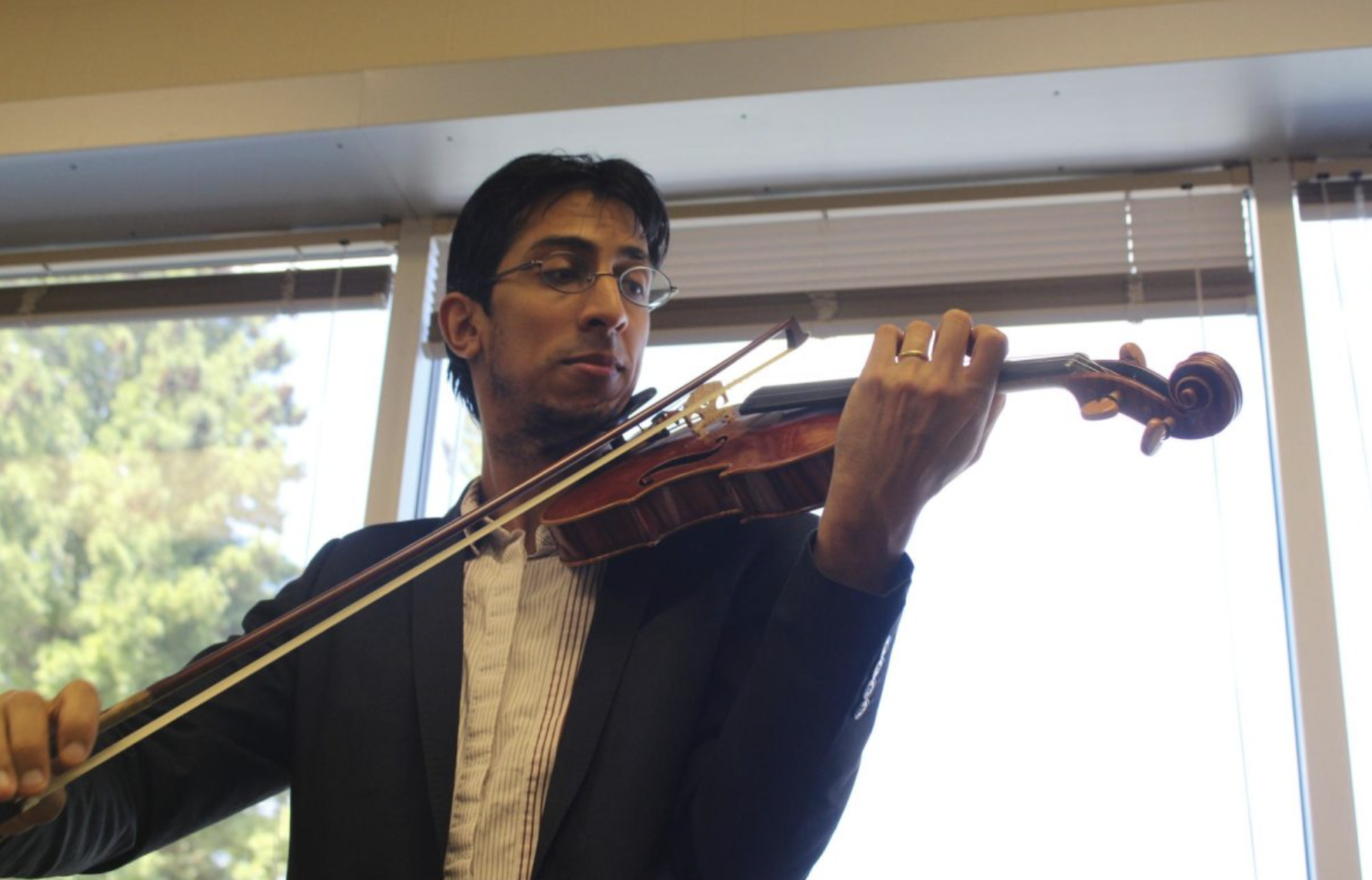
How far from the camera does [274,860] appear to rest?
2311 mm

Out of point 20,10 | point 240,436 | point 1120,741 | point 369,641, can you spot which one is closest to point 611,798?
point 369,641

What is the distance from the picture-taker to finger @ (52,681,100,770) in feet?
3.40

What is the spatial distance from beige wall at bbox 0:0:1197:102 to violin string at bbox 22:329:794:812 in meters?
1.13

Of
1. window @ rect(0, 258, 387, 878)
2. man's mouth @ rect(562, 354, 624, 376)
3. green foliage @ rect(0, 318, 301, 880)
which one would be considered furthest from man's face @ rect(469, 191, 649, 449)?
green foliage @ rect(0, 318, 301, 880)

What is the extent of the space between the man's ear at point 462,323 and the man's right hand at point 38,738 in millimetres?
797

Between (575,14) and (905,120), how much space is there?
25.9 inches

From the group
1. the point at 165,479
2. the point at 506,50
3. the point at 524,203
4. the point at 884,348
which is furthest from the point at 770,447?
the point at 165,479

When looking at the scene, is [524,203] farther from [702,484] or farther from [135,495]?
[135,495]

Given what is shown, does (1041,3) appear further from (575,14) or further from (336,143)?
(336,143)

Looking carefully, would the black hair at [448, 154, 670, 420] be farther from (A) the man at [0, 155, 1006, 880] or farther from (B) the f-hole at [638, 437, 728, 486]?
(B) the f-hole at [638, 437, 728, 486]

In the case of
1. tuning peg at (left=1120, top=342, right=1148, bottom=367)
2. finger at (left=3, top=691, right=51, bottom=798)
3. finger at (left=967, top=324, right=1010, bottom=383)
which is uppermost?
tuning peg at (left=1120, top=342, right=1148, bottom=367)

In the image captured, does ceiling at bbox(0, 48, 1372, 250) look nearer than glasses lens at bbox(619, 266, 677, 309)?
No

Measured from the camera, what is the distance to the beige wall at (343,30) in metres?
2.45

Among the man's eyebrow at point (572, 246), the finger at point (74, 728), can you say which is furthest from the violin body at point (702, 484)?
the finger at point (74, 728)
